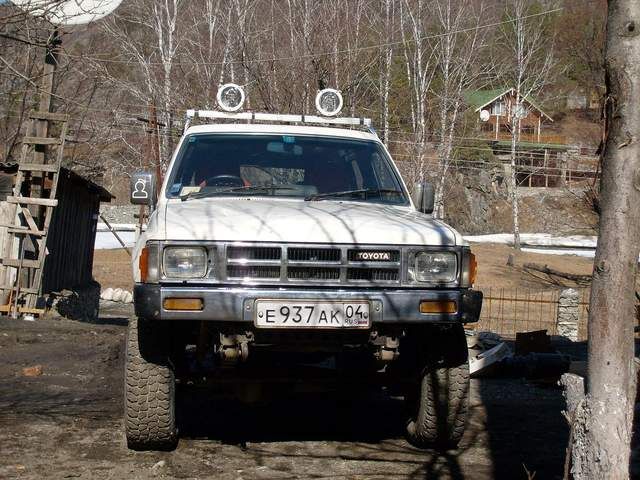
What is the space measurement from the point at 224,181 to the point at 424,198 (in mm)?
1422

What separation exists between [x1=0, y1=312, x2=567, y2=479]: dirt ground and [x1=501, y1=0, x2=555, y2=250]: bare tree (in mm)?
35500

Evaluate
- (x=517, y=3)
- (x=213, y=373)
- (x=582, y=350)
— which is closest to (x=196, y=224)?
(x=213, y=373)

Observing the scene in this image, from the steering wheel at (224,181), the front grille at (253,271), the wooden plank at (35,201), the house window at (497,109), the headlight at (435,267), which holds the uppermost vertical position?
the house window at (497,109)

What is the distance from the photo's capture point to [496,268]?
35938 millimetres

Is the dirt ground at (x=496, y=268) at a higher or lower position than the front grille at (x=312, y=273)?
higher

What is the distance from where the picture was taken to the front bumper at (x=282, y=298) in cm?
504

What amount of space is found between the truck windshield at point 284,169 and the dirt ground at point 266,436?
1.39 metres

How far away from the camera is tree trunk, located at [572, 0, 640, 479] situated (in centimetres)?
333

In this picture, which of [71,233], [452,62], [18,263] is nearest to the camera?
[18,263]

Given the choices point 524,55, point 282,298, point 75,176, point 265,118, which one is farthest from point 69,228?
point 524,55

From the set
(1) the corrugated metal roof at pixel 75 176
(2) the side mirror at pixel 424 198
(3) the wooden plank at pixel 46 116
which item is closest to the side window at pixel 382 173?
(2) the side mirror at pixel 424 198

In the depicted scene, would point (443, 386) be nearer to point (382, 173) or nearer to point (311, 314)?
point (311, 314)

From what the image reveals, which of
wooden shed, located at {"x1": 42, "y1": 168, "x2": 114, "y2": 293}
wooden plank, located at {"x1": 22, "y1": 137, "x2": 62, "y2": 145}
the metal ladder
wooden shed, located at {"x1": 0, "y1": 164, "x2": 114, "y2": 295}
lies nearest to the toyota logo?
the metal ladder

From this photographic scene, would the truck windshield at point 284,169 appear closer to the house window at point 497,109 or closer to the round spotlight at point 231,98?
the round spotlight at point 231,98
